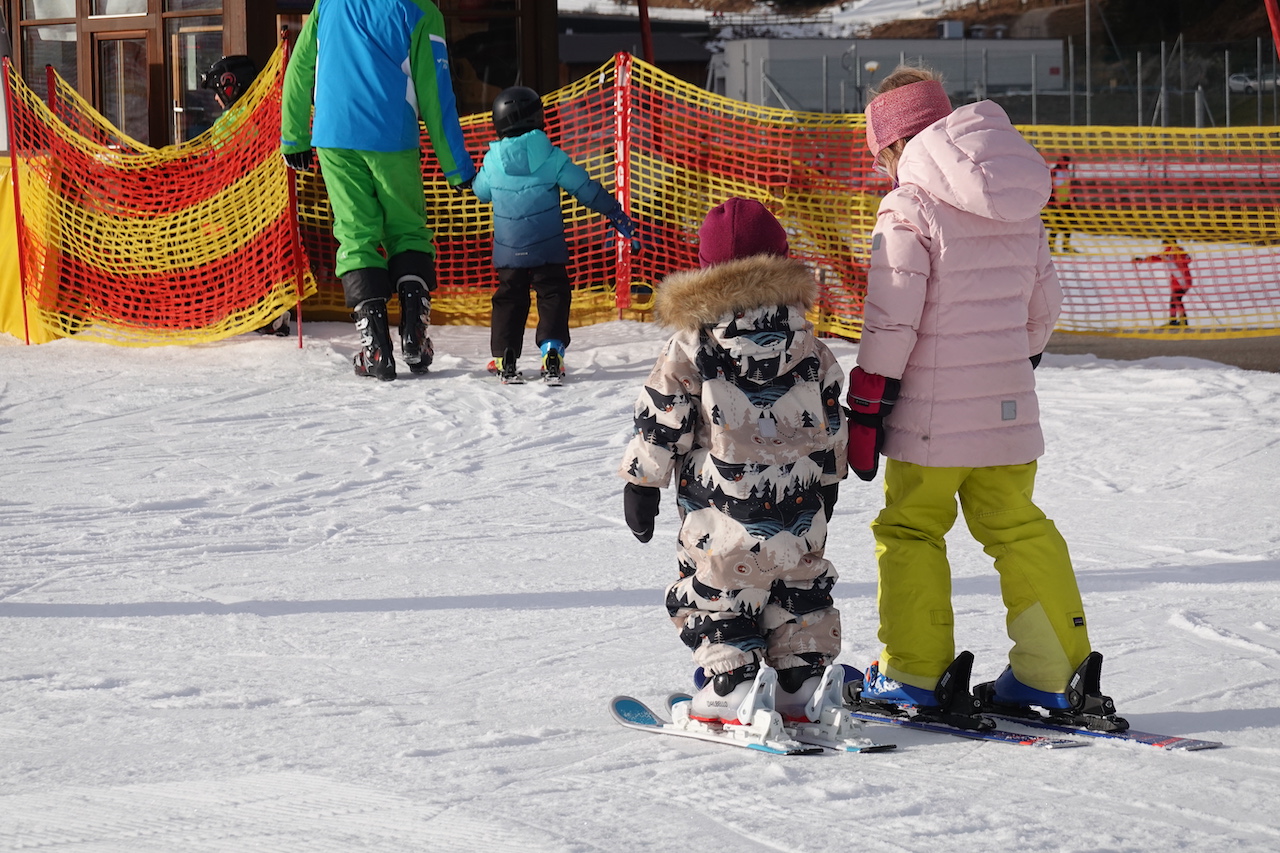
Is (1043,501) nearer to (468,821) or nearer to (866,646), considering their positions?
(866,646)

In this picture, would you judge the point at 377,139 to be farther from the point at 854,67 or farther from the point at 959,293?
the point at 854,67

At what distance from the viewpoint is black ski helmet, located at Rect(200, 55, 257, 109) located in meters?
9.10

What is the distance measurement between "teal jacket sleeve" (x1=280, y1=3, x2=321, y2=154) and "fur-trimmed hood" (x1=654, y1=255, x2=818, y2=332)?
5.30 meters

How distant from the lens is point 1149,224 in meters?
10.1

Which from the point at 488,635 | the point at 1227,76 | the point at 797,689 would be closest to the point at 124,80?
the point at 488,635

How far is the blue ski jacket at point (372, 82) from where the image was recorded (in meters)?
7.72

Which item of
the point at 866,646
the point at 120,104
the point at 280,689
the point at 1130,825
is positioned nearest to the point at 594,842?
the point at 1130,825

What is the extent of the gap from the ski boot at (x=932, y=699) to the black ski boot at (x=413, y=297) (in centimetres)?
501

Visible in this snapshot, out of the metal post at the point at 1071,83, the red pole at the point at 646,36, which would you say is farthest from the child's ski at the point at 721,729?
the metal post at the point at 1071,83

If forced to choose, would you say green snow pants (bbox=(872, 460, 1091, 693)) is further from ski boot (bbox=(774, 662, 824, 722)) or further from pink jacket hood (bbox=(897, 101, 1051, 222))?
pink jacket hood (bbox=(897, 101, 1051, 222))

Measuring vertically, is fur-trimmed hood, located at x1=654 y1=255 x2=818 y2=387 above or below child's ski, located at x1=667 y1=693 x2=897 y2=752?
Answer: above

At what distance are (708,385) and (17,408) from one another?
5.32m

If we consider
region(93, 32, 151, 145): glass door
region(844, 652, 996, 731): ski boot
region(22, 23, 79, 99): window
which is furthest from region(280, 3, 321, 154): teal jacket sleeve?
region(844, 652, 996, 731): ski boot

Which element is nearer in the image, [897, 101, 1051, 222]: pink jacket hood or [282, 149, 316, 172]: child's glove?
[897, 101, 1051, 222]: pink jacket hood
